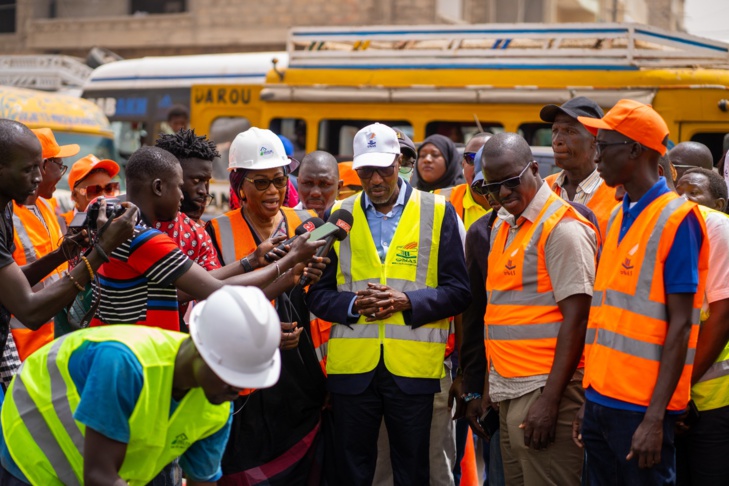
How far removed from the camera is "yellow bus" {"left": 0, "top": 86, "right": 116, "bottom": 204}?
1323cm

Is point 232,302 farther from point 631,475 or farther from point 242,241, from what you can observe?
point 242,241

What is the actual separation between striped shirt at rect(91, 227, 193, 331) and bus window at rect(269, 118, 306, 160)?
786 cm

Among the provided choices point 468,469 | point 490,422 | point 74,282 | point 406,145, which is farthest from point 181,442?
point 406,145

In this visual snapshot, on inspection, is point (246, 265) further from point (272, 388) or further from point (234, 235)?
point (272, 388)

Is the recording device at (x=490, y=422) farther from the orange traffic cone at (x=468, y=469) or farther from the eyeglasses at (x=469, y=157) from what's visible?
the eyeglasses at (x=469, y=157)

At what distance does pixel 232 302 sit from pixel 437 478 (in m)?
2.58

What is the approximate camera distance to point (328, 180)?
686cm

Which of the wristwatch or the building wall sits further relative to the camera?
the building wall

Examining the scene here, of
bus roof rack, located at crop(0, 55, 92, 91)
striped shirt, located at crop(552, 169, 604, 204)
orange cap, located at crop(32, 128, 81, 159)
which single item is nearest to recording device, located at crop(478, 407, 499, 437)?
striped shirt, located at crop(552, 169, 604, 204)

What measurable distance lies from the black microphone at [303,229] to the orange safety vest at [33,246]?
136 centimetres

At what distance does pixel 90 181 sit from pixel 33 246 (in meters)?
1.80

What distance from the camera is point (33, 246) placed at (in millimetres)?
6059

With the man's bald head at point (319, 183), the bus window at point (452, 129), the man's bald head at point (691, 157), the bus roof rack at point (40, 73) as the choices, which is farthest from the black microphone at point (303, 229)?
the bus roof rack at point (40, 73)

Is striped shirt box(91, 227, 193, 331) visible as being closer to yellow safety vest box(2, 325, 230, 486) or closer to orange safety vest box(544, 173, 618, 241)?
yellow safety vest box(2, 325, 230, 486)
